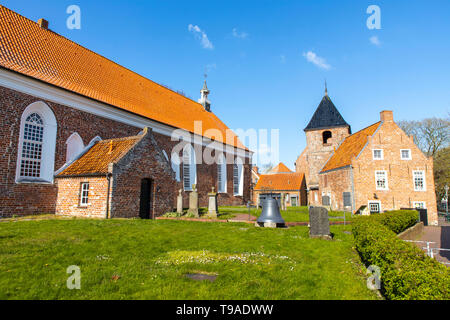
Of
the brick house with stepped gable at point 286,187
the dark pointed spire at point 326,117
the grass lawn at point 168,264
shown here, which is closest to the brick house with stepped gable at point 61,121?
the grass lawn at point 168,264

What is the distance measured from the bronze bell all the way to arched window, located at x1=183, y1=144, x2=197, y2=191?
13.1 meters

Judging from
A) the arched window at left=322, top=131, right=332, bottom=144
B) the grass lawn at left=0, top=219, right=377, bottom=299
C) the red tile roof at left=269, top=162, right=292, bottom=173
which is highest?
the arched window at left=322, top=131, right=332, bottom=144

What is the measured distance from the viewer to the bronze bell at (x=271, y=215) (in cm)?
1273

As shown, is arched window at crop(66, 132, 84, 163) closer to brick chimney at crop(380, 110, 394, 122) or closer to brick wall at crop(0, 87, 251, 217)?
brick wall at crop(0, 87, 251, 217)

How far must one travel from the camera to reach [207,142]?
1094 inches

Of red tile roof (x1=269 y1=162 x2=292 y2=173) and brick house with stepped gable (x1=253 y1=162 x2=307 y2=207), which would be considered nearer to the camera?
brick house with stepped gable (x1=253 y1=162 x2=307 y2=207)

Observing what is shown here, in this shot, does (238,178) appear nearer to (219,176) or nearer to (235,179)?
(235,179)

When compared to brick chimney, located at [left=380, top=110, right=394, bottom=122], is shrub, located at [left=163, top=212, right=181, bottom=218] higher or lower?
lower

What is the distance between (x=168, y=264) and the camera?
240 inches

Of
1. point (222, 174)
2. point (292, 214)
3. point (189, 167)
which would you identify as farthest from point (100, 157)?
point (222, 174)

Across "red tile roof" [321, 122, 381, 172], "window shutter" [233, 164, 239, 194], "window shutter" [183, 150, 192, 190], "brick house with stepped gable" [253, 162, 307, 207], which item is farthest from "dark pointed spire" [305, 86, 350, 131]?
"window shutter" [183, 150, 192, 190]

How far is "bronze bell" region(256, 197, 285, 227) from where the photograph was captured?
12.7m

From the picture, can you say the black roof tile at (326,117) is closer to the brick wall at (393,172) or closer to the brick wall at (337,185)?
the brick wall at (337,185)

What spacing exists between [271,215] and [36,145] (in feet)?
41.7
